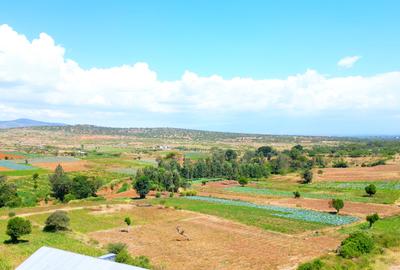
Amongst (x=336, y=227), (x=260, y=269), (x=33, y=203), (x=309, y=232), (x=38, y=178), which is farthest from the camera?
(x=38, y=178)

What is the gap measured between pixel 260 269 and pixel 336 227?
20.6 m

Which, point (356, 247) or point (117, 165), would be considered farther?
point (117, 165)

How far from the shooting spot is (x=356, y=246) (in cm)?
3153

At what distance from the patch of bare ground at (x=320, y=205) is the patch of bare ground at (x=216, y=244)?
18319 millimetres

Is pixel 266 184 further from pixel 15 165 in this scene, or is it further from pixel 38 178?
pixel 15 165

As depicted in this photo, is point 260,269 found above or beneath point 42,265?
beneath

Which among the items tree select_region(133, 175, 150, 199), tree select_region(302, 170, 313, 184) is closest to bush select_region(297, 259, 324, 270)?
tree select_region(133, 175, 150, 199)

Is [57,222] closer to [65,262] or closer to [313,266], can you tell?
[65,262]

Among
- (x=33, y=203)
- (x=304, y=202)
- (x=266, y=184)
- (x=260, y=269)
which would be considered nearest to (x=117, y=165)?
(x=266, y=184)

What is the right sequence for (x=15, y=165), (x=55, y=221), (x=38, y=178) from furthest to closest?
(x=15, y=165) → (x=38, y=178) → (x=55, y=221)

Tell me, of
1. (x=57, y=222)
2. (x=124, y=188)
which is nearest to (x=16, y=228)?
(x=57, y=222)

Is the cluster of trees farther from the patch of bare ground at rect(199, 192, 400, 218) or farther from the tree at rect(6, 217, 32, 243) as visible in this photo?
the tree at rect(6, 217, 32, 243)

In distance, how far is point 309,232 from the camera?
142ft

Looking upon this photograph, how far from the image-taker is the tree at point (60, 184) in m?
66.5
